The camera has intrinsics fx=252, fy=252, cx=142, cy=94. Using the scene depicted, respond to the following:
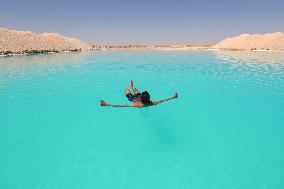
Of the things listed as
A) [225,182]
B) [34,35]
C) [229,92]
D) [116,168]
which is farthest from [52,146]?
[34,35]

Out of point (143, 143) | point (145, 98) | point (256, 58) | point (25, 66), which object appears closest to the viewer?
point (143, 143)

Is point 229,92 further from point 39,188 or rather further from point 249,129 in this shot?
point 39,188

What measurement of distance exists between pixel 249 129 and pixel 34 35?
166781 mm

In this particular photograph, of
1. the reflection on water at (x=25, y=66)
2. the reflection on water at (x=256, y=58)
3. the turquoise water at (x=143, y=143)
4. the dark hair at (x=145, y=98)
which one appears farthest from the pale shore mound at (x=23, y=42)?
the dark hair at (x=145, y=98)

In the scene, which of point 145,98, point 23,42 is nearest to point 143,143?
point 145,98

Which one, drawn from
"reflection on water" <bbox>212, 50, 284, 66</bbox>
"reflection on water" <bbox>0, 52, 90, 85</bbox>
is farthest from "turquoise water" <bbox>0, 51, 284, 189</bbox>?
"reflection on water" <bbox>212, 50, 284, 66</bbox>

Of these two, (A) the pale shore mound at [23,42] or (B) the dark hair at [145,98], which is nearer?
(B) the dark hair at [145,98]

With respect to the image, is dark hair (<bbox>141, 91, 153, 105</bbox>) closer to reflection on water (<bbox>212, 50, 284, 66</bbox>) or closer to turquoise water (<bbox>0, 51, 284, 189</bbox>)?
turquoise water (<bbox>0, 51, 284, 189</bbox>)

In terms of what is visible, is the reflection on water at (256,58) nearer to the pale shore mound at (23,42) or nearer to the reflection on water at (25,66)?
the reflection on water at (25,66)

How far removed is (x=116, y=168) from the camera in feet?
35.9

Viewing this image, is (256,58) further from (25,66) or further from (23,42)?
(23,42)

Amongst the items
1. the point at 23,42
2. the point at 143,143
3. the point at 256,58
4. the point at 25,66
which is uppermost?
the point at 23,42

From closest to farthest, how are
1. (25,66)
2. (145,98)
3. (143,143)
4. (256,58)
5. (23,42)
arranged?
(143,143) < (145,98) < (25,66) < (256,58) < (23,42)

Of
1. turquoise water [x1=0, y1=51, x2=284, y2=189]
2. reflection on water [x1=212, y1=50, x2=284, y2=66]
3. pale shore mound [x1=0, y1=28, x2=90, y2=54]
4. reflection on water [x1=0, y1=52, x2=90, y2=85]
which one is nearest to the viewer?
turquoise water [x1=0, y1=51, x2=284, y2=189]
